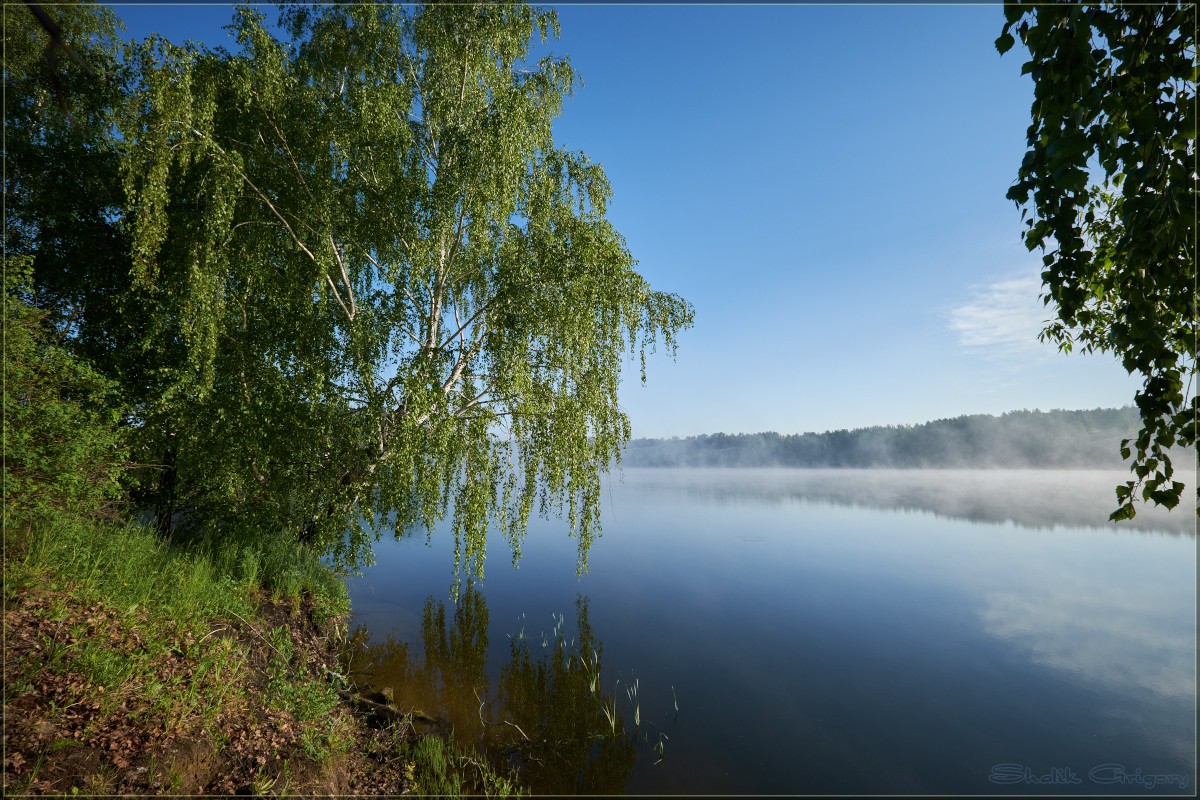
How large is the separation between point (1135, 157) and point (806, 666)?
9.99 m

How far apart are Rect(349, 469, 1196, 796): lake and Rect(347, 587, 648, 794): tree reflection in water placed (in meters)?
0.04

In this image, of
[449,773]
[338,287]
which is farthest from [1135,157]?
[338,287]

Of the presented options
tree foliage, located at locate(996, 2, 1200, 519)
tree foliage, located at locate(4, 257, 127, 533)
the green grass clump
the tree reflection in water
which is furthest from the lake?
tree foliage, located at locate(996, 2, 1200, 519)

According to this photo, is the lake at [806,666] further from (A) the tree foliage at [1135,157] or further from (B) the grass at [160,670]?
(A) the tree foliage at [1135,157]

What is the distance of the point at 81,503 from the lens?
5047mm

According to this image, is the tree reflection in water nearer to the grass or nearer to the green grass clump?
the green grass clump

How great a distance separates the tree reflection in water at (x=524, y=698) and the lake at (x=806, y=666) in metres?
0.04

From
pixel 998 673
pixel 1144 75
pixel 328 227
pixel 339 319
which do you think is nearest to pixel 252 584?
pixel 339 319

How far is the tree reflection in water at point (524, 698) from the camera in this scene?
5.70 metres

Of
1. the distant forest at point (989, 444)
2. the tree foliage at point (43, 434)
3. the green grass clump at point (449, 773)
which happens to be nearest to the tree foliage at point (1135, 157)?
the green grass clump at point (449, 773)

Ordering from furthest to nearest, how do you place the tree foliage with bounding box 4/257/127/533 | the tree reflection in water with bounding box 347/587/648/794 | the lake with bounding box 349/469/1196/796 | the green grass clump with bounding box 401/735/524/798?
the lake with bounding box 349/469/1196/796 < the tree reflection in water with bounding box 347/587/648/794 < the green grass clump with bounding box 401/735/524/798 < the tree foliage with bounding box 4/257/127/533

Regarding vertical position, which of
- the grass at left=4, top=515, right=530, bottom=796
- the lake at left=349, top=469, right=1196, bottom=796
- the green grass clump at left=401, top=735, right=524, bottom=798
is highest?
the grass at left=4, top=515, right=530, bottom=796

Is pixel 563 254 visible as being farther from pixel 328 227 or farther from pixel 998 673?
pixel 998 673

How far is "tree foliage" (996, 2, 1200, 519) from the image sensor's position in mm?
1634
